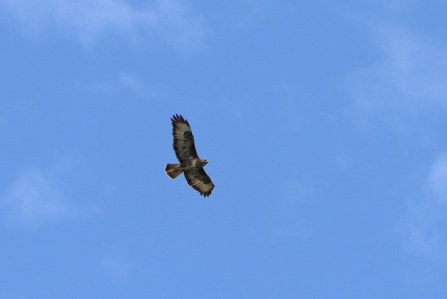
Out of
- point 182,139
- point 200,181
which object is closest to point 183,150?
point 182,139

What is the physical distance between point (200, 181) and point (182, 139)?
3.14 m

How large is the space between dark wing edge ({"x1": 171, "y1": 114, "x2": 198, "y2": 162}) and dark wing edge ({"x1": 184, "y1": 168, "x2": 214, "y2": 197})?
1.22m

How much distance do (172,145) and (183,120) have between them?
131 cm

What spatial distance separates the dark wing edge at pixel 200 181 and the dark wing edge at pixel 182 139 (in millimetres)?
1219

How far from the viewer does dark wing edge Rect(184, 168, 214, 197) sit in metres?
68.8

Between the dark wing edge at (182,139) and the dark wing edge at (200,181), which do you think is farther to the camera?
the dark wing edge at (200,181)

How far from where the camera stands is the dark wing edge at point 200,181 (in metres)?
68.8

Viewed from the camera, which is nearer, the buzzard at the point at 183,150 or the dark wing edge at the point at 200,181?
the buzzard at the point at 183,150

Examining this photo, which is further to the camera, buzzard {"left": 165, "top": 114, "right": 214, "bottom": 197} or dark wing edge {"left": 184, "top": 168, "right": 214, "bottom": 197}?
dark wing edge {"left": 184, "top": 168, "right": 214, "bottom": 197}

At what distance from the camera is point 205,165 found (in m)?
67.8

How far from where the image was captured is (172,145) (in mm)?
67188

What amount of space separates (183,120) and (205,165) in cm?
249

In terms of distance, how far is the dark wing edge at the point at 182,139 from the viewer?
67.0m

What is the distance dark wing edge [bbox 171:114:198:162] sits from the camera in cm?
6700
